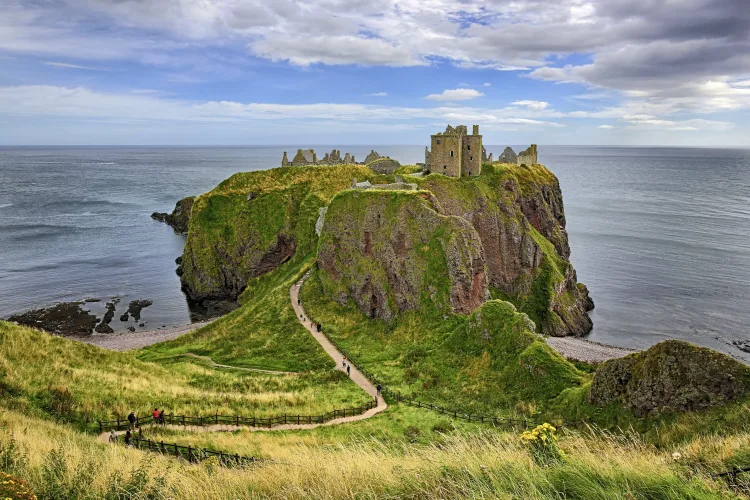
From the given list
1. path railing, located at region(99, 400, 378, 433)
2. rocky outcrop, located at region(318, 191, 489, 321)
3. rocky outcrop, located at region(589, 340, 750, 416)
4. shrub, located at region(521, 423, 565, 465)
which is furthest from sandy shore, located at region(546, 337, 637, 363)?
shrub, located at region(521, 423, 565, 465)

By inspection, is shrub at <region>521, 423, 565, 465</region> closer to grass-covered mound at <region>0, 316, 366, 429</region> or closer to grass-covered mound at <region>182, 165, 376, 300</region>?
grass-covered mound at <region>0, 316, 366, 429</region>

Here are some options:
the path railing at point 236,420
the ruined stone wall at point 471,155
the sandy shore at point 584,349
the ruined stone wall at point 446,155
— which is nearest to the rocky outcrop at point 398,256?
the sandy shore at point 584,349

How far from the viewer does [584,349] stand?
58.9m

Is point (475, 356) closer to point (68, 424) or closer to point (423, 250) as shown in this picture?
point (423, 250)

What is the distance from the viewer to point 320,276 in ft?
193

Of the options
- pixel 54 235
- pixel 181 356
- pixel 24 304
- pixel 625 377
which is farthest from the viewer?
pixel 54 235

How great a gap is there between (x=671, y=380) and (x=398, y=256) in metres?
31.5

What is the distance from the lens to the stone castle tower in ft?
234

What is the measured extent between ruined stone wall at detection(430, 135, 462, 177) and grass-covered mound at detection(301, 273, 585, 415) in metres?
30.5

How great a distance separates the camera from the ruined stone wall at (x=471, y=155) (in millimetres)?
72812

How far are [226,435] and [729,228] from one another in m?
140

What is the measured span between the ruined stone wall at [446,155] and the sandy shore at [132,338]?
42.3 metres

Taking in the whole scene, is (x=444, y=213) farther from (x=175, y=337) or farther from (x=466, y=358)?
(x=175, y=337)

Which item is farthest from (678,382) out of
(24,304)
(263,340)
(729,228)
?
(729,228)
